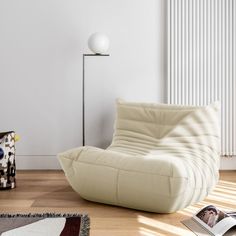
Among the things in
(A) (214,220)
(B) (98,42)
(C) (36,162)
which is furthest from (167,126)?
(C) (36,162)

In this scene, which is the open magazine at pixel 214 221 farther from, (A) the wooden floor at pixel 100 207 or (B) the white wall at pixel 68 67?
(B) the white wall at pixel 68 67

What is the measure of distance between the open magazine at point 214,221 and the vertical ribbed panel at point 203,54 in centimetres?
166

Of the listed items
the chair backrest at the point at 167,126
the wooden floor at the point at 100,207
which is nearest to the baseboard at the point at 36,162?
the wooden floor at the point at 100,207

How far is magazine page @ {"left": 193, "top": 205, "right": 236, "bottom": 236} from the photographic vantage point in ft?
8.48

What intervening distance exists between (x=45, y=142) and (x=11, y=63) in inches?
32.0

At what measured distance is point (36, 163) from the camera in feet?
14.4

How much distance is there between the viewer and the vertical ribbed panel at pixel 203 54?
428 cm

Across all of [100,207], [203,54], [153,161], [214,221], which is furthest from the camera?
[203,54]

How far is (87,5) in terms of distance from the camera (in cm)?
432

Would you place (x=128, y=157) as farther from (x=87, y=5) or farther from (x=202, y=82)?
(x=87, y=5)

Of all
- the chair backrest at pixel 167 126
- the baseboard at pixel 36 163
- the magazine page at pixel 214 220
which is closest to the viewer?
the magazine page at pixel 214 220

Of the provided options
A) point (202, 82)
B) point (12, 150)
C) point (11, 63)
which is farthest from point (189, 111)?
point (11, 63)

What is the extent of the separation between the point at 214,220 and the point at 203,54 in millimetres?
2035

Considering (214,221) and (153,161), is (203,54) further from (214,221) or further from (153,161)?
(214,221)
